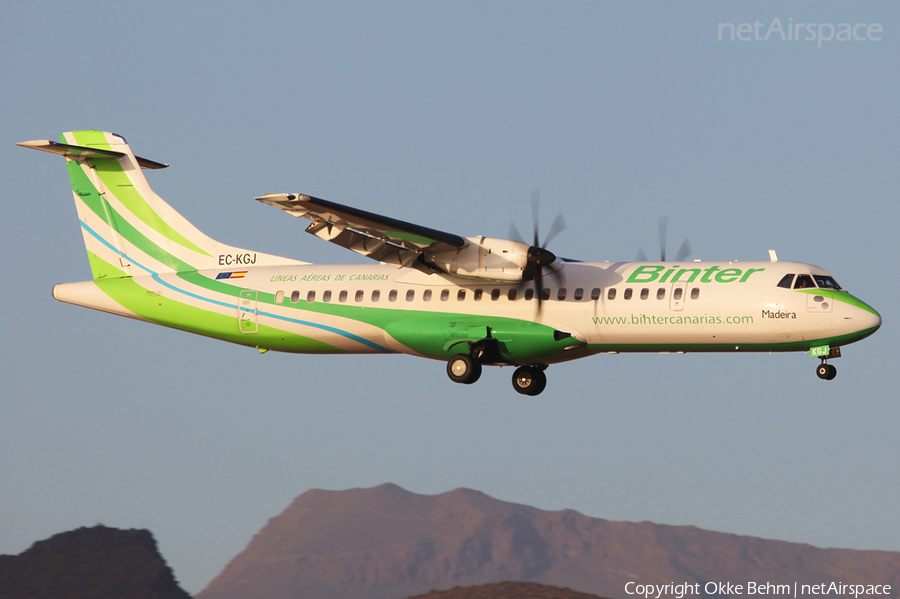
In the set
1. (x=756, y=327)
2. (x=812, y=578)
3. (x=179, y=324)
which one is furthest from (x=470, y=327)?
(x=812, y=578)

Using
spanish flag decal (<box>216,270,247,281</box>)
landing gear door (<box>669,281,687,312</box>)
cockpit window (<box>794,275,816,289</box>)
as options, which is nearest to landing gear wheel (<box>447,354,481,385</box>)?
landing gear door (<box>669,281,687,312</box>)

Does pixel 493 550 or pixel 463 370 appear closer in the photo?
pixel 463 370

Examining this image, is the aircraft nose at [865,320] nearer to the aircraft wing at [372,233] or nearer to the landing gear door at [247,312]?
the aircraft wing at [372,233]

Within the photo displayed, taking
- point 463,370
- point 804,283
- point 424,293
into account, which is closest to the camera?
point 804,283

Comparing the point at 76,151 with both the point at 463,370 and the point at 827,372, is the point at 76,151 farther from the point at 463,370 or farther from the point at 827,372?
the point at 827,372

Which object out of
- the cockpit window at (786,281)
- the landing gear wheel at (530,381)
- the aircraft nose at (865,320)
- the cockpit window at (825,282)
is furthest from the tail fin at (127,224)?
the aircraft nose at (865,320)

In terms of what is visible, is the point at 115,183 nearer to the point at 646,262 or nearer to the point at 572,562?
the point at 646,262

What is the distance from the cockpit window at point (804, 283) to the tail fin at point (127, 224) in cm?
1263

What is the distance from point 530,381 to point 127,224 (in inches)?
441

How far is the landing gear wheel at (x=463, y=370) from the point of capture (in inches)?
911

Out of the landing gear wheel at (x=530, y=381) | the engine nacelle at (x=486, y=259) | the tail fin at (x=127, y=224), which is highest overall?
the tail fin at (x=127, y=224)

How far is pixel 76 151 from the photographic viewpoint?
87.1 feet

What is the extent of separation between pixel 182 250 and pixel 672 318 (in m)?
12.6

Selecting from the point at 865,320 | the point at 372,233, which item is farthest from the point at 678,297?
the point at 372,233
